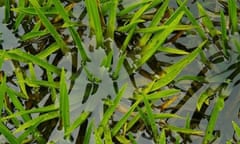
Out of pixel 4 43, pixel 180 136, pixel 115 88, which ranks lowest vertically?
pixel 180 136

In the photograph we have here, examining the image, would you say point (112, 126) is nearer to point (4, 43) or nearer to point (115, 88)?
point (115, 88)

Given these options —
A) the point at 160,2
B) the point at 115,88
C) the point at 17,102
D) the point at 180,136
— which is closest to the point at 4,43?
the point at 17,102

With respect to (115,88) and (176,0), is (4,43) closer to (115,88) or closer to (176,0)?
(115,88)

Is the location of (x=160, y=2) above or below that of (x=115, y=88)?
above

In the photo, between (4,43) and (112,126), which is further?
(4,43)

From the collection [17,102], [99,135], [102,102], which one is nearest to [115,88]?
[102,102]

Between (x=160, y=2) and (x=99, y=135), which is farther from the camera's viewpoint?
(x=160, y=2)
